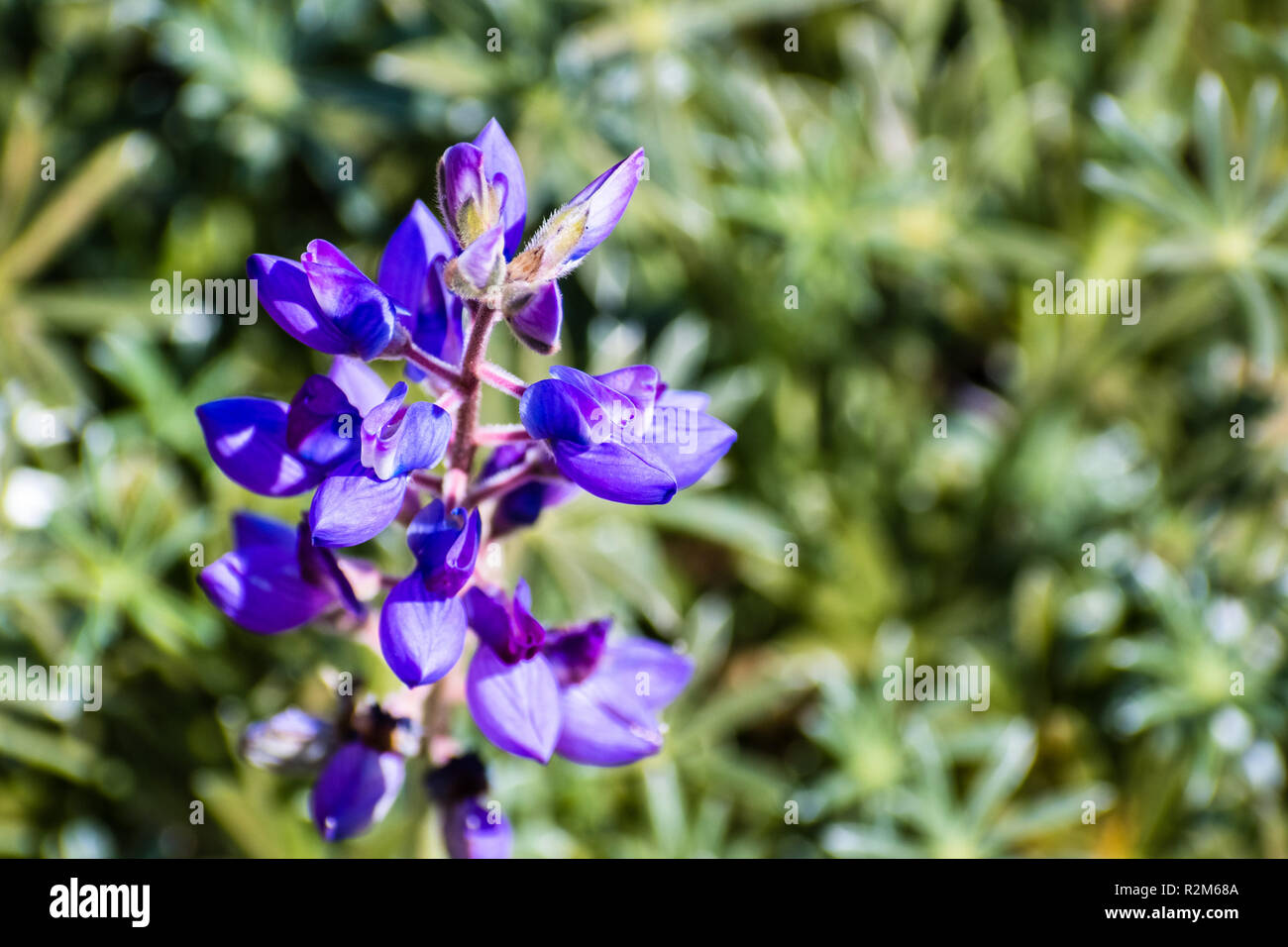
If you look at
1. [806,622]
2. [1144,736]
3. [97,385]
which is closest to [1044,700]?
[1144,736]

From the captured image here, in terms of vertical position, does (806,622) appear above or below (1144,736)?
above

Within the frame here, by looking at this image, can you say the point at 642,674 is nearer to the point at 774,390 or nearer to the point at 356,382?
the point at 356,382

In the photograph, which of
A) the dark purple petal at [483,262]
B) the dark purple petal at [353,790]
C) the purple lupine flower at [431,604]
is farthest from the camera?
the dark purple petal at [353,790]

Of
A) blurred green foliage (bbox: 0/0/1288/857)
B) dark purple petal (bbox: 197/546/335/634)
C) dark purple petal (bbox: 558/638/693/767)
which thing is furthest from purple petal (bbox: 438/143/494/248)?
blurred green foliage (bbox: 0/0/1288/857)

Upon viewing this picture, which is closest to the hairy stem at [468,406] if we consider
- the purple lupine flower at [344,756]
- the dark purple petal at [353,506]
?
the dark purple petal at [353,506]

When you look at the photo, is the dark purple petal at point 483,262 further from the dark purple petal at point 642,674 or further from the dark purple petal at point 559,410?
the dark purple petal at point 642,674

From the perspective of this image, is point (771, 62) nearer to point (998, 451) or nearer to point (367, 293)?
point (998, 451)
